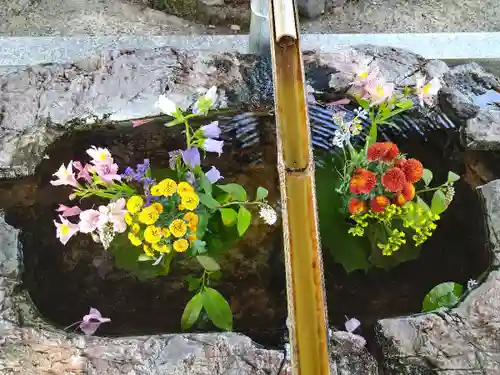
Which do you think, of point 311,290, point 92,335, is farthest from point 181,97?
point 311,290

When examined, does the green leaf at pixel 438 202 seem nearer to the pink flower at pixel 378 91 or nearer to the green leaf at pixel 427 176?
the green leaf at pixel 427 176

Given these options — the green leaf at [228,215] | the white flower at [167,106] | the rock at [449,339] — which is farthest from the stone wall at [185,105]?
the green leaf at [228,215]

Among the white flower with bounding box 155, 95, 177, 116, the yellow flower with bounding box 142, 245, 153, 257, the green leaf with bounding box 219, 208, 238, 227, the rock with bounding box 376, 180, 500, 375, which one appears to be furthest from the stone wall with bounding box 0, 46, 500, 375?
the green leaf with bounding box 219, 208, 238, 227

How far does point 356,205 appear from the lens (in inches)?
57.4

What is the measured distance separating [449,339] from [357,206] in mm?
382

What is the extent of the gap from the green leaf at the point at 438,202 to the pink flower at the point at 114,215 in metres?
0.79

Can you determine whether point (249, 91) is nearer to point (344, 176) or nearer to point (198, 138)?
point (198, 138)

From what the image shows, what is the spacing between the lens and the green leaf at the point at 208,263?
147 centimetres

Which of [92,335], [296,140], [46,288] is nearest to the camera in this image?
[296,140]

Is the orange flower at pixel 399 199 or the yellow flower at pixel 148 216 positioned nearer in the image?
the yellow flower at pixel 148 216

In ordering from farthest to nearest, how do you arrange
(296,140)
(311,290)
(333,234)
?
(333,234), (296,140), (311,290)

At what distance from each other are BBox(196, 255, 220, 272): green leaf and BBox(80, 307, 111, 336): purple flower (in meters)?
0.27

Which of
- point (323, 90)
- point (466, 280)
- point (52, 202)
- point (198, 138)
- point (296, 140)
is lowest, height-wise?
point (466, 280)

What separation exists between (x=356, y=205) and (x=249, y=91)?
46cm
